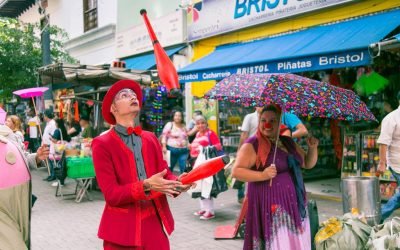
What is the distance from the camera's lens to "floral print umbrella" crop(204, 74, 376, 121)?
127 inches

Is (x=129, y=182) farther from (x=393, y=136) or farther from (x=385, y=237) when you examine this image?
(x=393, y=136)

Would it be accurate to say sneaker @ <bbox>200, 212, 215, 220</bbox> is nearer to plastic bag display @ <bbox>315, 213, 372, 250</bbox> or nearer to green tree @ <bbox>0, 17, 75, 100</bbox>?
plastic bag display @ <bbox>315, 213, 372, 250</bbox>

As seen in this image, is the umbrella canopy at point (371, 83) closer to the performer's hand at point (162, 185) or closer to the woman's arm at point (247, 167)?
the woman's arm at point (247, 167)

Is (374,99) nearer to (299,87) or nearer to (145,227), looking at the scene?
(299,87)

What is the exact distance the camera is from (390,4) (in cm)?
749

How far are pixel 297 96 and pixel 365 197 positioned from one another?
2448 millimetres

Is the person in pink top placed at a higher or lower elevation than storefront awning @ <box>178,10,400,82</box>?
lower

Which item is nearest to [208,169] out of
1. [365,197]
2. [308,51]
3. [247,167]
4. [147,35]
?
[247,167]

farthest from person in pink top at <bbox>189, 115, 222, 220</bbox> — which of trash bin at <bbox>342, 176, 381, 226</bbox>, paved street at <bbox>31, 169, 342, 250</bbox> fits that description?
trash bin at <bbox>342, 176, 381, 226</bbox>

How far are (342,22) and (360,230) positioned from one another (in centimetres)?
542

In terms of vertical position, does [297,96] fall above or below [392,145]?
above

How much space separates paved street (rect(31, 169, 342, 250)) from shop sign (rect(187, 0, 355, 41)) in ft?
12.8

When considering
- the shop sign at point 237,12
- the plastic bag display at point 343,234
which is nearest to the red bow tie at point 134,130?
the plastic bag display at point 343,234

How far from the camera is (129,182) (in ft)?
9.20
